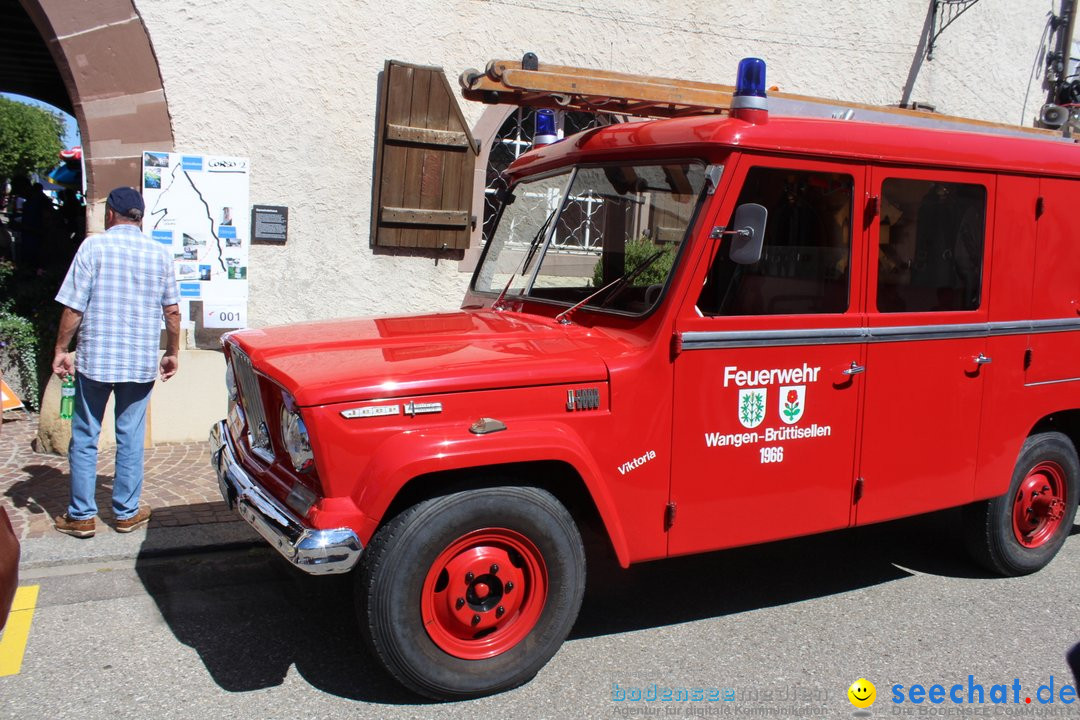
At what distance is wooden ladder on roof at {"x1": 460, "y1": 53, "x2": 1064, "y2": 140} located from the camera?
3.72 metres

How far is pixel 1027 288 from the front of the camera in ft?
14.4

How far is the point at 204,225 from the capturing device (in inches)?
257

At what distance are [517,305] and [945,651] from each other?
2.45 meters

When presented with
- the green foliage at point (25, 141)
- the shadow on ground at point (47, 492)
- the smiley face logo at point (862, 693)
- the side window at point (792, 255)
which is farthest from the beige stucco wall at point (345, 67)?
the green foliage at point (25, 141)

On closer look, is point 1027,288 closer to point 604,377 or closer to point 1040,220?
point 1040,220

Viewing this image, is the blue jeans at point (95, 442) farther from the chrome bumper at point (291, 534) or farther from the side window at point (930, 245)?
the side window at point (930, 245)

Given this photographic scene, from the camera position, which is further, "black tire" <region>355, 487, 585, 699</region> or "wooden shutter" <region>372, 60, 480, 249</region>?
"wooden shutter" <region>372, 60, 480, 249</region>

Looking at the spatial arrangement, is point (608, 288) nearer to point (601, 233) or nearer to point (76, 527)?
point (601, 233)

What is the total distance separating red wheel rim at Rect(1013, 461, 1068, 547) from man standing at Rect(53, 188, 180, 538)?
15.2 feet

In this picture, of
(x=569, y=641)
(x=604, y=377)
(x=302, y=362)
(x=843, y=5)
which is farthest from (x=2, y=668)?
(x=843, y=5)

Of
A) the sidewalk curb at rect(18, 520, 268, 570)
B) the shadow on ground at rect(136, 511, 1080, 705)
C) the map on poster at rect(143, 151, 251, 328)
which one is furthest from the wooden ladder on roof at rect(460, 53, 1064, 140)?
the map on poster at rect(143, 151, 251, 328)

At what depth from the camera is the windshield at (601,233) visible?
144 inches

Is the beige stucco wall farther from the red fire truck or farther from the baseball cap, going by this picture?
the red fire truck

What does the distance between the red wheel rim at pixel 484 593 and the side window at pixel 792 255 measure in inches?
47.6
